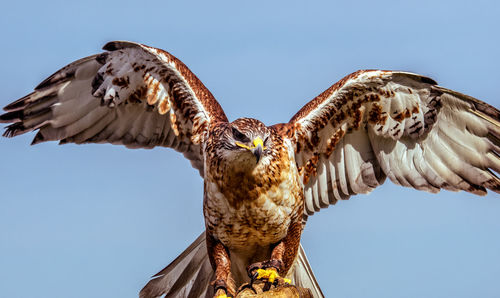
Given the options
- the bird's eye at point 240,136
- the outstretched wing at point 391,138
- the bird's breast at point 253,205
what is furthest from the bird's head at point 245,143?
the outstretched wing at point 391,138

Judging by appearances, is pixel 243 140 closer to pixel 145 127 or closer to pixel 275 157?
pixel 275 157

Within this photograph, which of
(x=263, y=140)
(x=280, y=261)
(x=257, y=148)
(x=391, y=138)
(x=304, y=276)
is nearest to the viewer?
(x=257, y=148)

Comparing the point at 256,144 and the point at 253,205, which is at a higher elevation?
the point at 256,144

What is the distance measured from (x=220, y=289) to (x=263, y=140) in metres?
1.79

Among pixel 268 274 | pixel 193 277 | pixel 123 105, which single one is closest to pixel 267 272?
pixel 268 274

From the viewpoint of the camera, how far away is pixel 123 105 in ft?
40.5

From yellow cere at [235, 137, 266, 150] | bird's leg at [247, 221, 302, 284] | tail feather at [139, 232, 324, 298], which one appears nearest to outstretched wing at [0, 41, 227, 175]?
tail feather at [139, 232, 324, 298]

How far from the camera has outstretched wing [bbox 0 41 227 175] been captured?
11.7m

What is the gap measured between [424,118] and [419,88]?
1.58 ft

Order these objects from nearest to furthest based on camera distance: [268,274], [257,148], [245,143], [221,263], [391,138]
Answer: [257,148]
[245,143]
[268,274]
[221,263]
[391,138]

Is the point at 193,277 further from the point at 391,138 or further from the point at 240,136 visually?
the point at 391,138

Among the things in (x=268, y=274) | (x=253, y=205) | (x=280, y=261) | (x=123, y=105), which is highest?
(x=123, y=105)

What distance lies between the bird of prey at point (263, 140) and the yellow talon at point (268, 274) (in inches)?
0.4

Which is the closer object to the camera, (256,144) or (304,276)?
(256,144)
